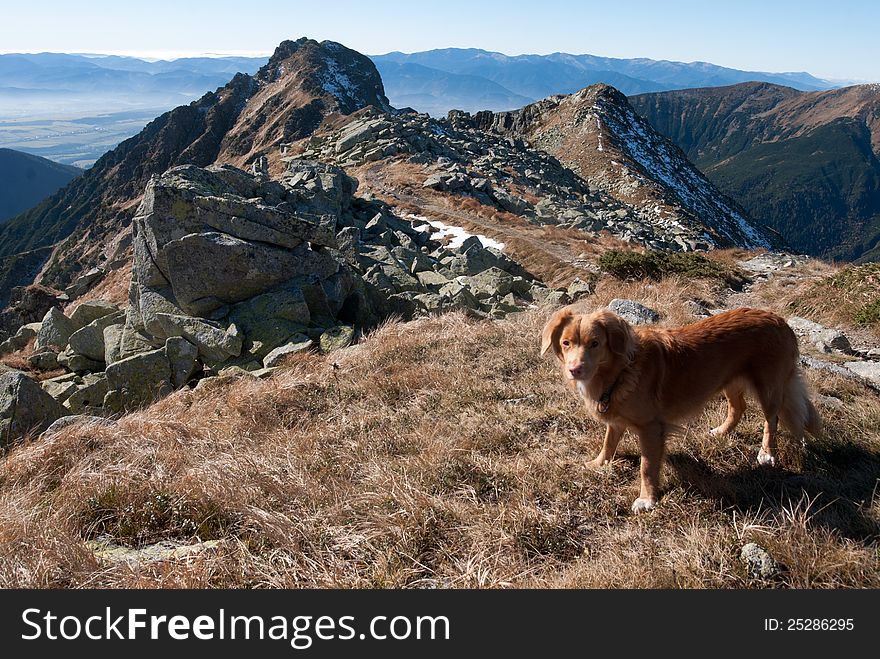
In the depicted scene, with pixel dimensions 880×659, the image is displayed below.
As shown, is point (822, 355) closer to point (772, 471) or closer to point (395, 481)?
point (772, 471)

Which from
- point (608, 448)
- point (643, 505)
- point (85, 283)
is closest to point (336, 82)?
→ point (85, 283)

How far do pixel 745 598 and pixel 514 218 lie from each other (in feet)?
83.7

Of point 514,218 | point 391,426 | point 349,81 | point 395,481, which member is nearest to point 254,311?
point 391,426

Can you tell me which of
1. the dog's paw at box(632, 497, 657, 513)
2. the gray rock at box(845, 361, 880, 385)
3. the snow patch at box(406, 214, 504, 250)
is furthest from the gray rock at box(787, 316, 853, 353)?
the snow patch at box(406, 214, 504, 250)

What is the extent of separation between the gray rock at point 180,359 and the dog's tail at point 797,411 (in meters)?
8.79

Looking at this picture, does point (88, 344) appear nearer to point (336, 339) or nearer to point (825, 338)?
point (336, 339)

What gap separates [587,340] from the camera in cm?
386

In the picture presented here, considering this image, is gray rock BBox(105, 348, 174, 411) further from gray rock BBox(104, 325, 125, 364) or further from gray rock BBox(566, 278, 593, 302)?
gray rock BBox(566, 278, 593, 302)

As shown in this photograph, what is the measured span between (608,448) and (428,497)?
1.73m

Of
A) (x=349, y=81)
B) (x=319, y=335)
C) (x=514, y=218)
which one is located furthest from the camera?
(x=349, y=81)

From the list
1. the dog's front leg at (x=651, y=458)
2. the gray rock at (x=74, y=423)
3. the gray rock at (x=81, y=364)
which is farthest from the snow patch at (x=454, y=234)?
the dog's front leg at (x=651, y=458)

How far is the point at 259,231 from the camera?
36.6 ft

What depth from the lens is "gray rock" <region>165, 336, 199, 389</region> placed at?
9.24 metres

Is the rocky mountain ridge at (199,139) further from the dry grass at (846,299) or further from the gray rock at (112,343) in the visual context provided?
the dry grass at (846,299)
